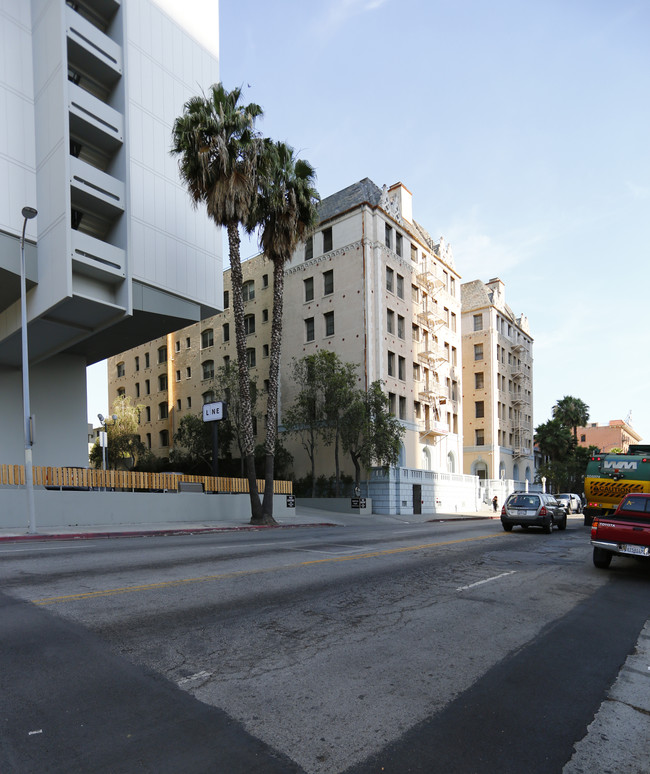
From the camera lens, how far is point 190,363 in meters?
51.2

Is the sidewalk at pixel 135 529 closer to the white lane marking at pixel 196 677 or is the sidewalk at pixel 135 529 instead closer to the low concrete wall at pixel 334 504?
the low concrete wall at pixel 334 504

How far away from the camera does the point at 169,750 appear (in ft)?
11.6

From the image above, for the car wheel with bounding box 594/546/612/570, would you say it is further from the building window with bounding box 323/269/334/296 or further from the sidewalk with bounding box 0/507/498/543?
the building window with bounding box 323/269/334/296

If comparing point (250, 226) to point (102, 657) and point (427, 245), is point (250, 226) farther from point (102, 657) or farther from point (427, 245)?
point (427, 245)

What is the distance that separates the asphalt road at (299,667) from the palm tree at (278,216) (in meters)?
15.5

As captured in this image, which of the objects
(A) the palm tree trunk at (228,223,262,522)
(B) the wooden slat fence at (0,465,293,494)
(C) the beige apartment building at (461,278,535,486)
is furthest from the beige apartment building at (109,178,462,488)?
(A) the palm tree trunk at (228,223,262,522)

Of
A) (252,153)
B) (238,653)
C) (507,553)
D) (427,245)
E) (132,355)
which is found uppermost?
(427,245)

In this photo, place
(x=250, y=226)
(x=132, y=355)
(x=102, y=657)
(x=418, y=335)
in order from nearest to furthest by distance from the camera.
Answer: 1. (x=102, y=657)
2. (x=250, y=226)
3. (x=418, y=335)
4. (x=132, y=355)

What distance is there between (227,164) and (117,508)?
47.3 feet

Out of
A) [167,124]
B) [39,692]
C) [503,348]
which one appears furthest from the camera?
[503,348]

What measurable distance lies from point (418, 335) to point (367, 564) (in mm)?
35803

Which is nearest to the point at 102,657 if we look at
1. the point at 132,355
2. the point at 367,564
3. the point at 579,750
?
the point at 579,750

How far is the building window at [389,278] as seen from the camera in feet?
136

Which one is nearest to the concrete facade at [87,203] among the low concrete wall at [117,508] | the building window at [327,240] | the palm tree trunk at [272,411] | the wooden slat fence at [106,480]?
the palm tree trunk at [272,411]
